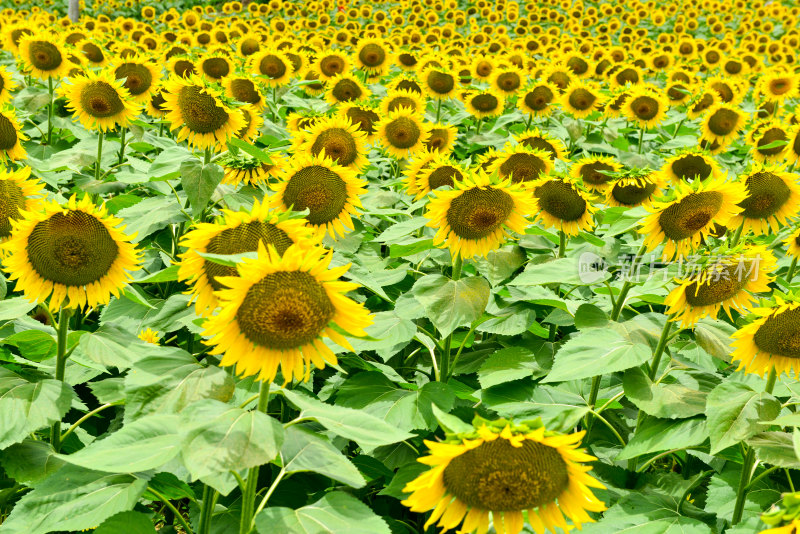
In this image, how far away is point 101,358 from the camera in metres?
2.26

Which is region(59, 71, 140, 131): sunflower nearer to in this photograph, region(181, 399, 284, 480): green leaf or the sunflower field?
the sunflower field

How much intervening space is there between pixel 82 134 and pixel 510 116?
357 cm

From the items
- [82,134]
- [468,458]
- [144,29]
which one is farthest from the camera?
[144,29]

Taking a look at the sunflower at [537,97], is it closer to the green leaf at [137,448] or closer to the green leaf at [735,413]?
the green leaf at [735,413]

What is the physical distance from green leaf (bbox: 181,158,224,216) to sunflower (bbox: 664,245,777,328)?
182cm

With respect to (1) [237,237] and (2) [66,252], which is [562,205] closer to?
(1) [237,237]

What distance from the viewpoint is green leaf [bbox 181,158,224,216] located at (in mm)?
2971

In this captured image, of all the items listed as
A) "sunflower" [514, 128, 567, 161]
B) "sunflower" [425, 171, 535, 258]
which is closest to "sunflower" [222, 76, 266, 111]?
"sunflower" [514, 128, 567, 161]

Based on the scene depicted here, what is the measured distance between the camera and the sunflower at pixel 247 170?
336cm

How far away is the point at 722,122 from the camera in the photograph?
19.6ft

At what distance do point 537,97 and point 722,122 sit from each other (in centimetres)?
151

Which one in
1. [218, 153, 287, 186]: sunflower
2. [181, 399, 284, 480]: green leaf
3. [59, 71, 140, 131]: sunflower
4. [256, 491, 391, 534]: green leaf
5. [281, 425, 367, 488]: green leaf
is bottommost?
[59, 71, 140, 131]: sunflower

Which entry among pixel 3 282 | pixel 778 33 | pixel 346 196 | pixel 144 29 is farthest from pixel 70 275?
pixel 778 33

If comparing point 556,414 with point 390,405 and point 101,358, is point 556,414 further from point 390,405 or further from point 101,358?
point 101,358
